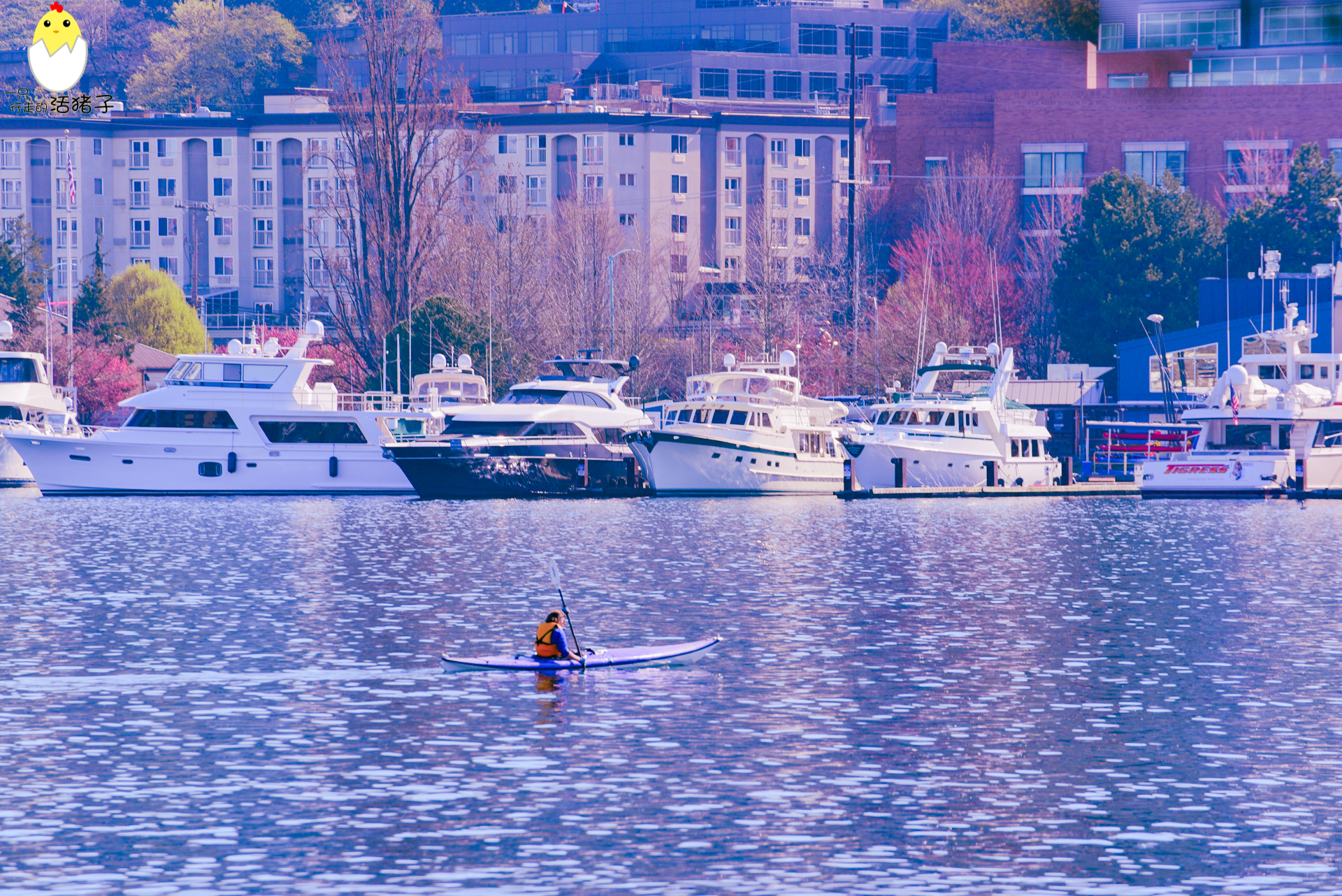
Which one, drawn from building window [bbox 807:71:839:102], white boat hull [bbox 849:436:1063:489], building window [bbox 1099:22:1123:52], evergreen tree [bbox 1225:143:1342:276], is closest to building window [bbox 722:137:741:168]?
building window [bbox 807:71:839:102]

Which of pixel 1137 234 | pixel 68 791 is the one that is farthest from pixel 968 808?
pixel 1137 234

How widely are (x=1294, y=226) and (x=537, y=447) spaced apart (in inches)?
1925

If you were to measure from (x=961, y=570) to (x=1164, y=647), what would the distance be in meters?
14.7

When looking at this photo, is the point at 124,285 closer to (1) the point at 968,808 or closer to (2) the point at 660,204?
(2) the point at 660,204

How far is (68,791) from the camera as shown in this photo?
23.0m

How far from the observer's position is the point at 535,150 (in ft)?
536

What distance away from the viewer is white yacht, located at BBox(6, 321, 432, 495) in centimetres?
7606

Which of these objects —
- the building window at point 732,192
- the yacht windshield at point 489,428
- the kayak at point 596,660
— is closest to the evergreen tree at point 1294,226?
the yacht windshield at point 489,428

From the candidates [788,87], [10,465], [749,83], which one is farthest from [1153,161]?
[10,465]

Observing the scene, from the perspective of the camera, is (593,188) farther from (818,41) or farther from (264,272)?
(818,41)

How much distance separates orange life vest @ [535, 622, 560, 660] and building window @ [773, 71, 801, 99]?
162 meters

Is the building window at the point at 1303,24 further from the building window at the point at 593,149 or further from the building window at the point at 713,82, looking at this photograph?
the building window at the point at 713,82

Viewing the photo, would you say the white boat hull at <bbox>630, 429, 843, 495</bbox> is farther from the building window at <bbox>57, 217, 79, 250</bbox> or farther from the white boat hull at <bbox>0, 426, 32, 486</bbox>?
the building window at <bbox>57, 217, 79, 250</bbox>

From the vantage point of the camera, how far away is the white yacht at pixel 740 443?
7562cm
